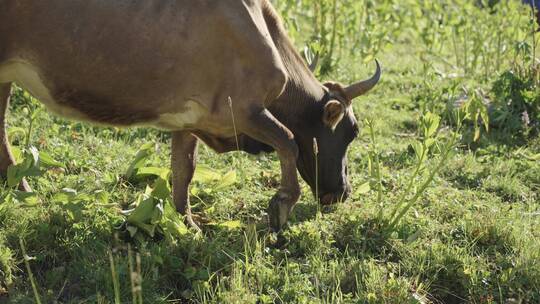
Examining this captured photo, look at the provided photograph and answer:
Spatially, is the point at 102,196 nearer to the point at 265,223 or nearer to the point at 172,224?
the point at 172,224

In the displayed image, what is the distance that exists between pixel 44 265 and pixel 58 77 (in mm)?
1036

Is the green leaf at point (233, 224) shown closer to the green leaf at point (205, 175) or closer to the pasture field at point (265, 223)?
the pasture field at point (265, 223)

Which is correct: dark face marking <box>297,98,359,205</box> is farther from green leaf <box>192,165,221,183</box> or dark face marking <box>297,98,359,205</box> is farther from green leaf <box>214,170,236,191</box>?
green leaf <box>192,165,221,183</box>

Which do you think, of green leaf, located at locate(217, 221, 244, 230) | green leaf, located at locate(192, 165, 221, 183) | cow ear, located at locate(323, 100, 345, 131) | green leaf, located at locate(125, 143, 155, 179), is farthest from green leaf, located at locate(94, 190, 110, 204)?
cow ear, located at locate(323, 100, 345, 131)

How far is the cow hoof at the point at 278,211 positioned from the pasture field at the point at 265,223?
0.07m

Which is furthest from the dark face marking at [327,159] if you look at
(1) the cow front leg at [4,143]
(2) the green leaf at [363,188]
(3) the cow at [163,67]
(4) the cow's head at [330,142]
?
(1) the cow front leg at [4,143]

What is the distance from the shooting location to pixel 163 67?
489cm

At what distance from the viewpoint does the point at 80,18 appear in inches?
186

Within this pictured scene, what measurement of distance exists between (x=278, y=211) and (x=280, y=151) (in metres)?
0.36

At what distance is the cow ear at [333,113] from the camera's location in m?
5.50

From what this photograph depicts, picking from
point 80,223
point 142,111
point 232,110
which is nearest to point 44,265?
point 80,223

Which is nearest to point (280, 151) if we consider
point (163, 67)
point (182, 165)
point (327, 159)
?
point (327, 159)

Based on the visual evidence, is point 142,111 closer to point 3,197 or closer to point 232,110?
point 232,110

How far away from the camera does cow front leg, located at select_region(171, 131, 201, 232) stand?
17.9 feet
